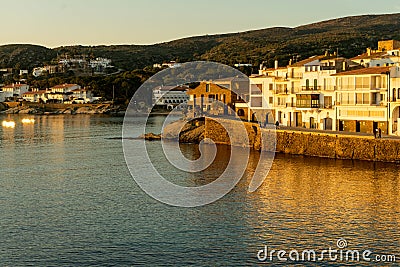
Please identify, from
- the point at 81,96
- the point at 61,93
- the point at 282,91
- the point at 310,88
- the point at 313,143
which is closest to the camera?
the point at 313,143

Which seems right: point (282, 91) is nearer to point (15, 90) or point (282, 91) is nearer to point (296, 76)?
point (296, 76)

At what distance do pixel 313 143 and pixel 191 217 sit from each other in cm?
1940

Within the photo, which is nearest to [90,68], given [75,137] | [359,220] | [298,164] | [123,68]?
[123,68]

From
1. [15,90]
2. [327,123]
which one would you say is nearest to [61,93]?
[15,90]

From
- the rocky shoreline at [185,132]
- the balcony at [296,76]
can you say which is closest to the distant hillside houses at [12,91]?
the rocky shoreline at [185,132]

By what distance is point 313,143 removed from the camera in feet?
138

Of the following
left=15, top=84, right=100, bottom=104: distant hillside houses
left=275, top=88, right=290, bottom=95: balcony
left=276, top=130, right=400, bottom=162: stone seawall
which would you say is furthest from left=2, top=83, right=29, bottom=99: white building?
left=276, top=130, right=400, bottom=162: stone seawall

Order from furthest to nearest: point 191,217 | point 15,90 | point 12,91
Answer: point 15,90 → point 12,91 → point 191,217

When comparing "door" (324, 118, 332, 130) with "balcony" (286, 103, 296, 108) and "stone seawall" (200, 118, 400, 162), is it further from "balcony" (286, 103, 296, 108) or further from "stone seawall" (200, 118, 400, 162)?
"balcony" (286, 103, 296, 108)

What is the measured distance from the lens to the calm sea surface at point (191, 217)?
19.9 m

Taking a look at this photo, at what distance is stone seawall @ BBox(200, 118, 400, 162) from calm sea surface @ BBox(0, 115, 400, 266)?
1.19 m

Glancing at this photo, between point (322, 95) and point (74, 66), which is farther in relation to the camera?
point (74, 66)

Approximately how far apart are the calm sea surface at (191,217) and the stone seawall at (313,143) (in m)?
1.19

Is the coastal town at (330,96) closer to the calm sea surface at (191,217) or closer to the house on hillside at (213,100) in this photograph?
the house on hillside at (213,100)
